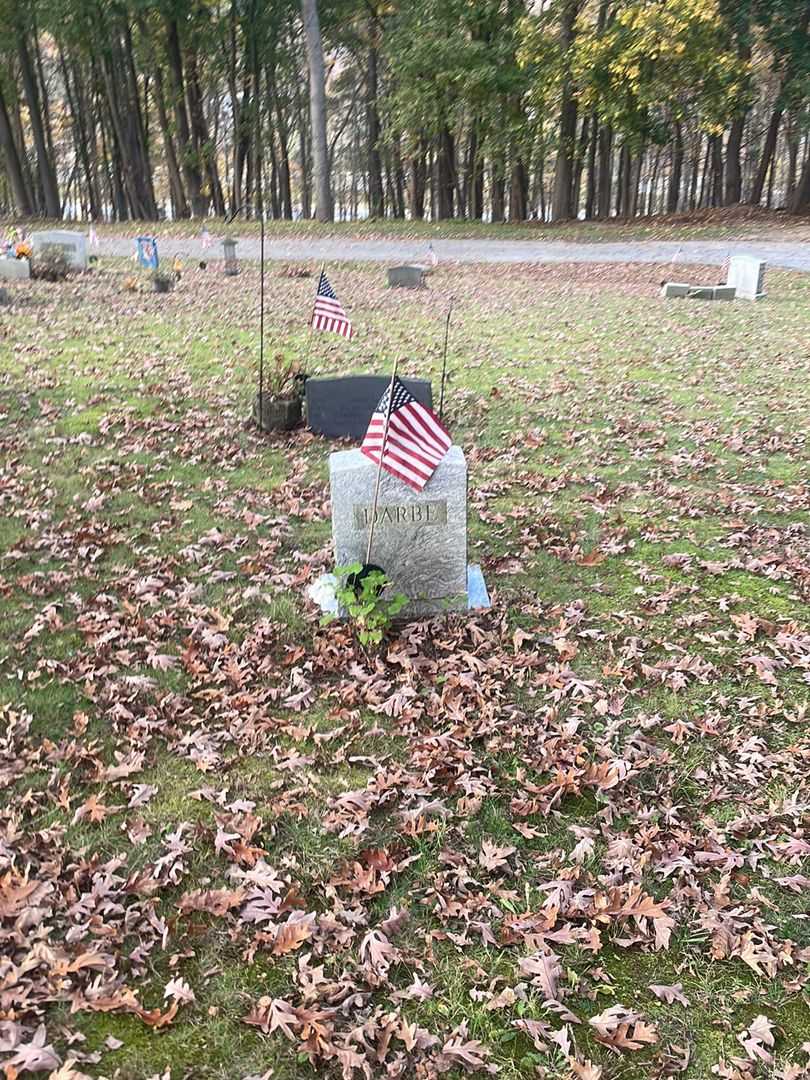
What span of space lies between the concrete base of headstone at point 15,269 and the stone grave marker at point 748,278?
53.8 ft

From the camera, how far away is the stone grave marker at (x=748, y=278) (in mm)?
19328

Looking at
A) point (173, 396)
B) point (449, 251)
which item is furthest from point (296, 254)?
point (173, 396)

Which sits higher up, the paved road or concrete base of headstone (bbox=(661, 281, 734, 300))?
the paved road

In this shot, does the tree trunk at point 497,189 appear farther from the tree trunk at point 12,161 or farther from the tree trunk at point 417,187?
the tree trunk at point 12,161

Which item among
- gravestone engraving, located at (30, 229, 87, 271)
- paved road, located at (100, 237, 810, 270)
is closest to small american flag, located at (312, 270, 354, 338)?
gravestone engraving, located at (30, 229, 87, 271)

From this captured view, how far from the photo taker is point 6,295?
55.0 ft

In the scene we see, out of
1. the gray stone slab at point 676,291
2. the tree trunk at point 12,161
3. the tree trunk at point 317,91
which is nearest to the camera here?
the gray stone slab at point 676,291

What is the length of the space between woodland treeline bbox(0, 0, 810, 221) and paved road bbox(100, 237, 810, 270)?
255 inches

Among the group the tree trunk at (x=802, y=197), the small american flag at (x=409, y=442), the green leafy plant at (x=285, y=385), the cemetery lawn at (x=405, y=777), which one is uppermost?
the tree trunk at (x=802, y=197)

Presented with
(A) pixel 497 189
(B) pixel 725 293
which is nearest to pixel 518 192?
(A) pixel 497 189

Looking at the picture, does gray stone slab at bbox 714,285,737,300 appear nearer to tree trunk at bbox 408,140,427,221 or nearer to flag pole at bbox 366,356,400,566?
flag pole at bbox 366,356,400,566

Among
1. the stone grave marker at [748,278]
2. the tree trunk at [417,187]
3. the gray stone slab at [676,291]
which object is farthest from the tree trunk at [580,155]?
the gray stone slab at [676,291]

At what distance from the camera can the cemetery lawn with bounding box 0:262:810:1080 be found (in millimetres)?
3049

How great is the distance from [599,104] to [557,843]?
35.6m
